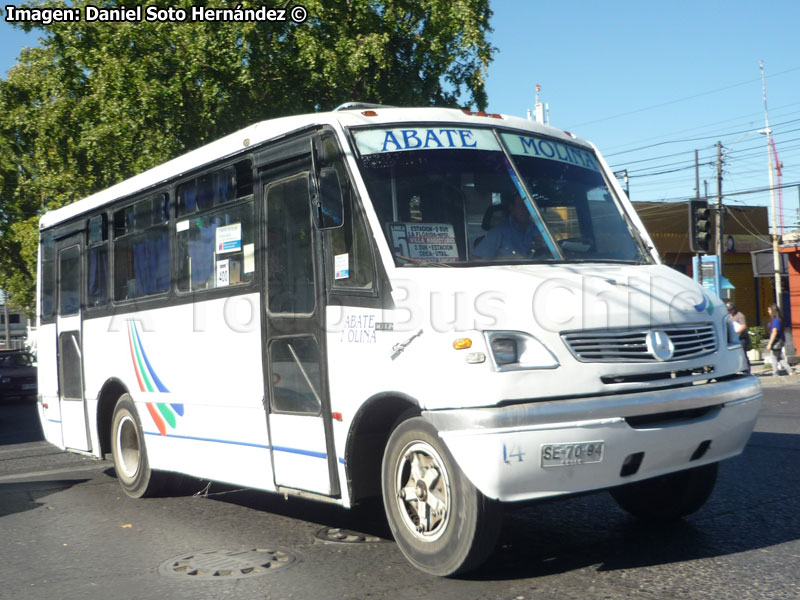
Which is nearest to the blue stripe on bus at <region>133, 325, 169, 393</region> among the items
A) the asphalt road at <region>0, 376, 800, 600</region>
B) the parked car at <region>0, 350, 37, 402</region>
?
the asphalt road at <region>0, 376, 800, 600</region>

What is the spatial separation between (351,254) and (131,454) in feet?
14.7

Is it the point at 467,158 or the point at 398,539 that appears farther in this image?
the point at 467,158

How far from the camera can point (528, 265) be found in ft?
19.0

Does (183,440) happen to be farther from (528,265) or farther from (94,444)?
(528,265)

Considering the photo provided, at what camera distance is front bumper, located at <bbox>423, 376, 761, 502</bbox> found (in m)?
4.89

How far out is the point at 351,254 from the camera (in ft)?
19.5

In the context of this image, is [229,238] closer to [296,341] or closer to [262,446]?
[296,341]

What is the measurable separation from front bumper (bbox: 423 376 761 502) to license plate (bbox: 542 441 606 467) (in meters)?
0.02

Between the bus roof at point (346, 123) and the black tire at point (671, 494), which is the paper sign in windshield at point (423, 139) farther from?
the black tire at point (671, 494)

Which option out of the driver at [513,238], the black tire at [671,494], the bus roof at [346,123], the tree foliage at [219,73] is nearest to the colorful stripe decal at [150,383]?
the bus roof at [346,123]

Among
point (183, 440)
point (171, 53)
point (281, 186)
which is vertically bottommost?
point (183, 440)

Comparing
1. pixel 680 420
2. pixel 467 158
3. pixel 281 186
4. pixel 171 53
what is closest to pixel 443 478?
pixel 680 420

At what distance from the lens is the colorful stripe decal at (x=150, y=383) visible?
841 centimetres

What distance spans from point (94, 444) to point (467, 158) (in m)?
5.73
